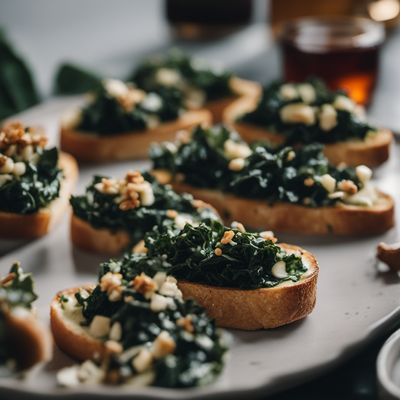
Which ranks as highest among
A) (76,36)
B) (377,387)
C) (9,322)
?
(9,322)

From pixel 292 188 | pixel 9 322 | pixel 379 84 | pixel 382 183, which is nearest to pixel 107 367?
pixel 9 322

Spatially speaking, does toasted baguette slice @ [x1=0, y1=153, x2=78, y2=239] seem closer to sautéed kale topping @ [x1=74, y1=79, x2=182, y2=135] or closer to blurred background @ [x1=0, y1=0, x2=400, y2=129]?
sautéed kale topping @ [x1=74, y1=79, x2=182, y2=135]

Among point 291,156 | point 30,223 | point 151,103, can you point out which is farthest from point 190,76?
point 30,223

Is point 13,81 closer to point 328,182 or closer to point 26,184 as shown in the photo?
point 26,184

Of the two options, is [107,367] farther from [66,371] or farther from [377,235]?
[377,235]

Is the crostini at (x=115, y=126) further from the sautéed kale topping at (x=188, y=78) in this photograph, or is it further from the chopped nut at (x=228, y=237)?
the chopped nut at (x=228, y=237)
